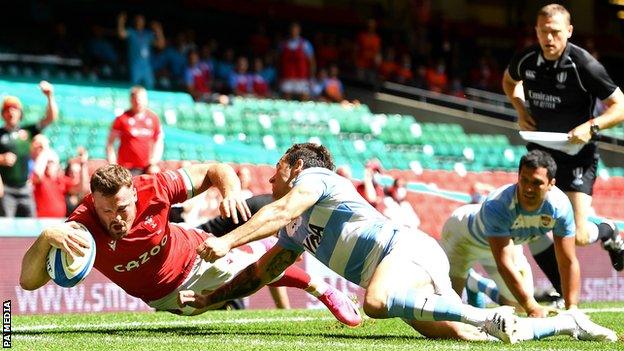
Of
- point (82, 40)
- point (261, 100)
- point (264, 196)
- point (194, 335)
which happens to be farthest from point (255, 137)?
point (194, 335)

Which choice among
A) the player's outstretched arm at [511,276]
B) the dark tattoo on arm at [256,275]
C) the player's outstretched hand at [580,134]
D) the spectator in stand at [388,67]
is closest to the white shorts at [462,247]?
the player's outstretched arm at [511,276]

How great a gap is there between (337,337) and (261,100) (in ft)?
48.0

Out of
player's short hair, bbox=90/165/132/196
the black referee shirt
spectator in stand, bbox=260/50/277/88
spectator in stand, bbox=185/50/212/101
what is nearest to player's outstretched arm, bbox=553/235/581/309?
the black referee shirt

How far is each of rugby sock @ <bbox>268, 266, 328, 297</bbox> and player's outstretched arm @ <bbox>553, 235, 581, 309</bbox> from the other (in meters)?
1.70

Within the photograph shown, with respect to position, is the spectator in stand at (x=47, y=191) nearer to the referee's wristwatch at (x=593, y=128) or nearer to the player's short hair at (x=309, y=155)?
the referee's wristwatch at (x=593, y=128)

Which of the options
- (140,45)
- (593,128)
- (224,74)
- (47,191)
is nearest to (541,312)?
(593,128)

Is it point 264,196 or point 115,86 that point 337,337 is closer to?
point 264,196

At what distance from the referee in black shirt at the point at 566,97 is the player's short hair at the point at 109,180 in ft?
11.5

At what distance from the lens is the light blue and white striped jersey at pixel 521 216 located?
8234mm

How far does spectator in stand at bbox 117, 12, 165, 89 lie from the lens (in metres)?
19.8

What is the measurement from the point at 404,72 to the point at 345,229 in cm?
1894

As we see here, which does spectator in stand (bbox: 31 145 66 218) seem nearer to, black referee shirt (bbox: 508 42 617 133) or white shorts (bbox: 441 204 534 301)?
white shorts (bbox: 441 204 534 301)

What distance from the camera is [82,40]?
2227cm

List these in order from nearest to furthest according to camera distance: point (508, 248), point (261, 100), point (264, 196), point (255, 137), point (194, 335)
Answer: point (194, 335)
point (508, 248)
point (264, 196)
point (255, 137)
point (261, 100)
